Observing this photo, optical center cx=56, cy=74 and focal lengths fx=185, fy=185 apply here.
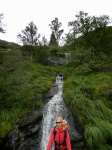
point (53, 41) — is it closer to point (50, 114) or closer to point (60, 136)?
point (50, 114)

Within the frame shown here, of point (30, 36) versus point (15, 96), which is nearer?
point (15, 96)

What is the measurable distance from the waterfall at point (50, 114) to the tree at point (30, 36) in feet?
35.9

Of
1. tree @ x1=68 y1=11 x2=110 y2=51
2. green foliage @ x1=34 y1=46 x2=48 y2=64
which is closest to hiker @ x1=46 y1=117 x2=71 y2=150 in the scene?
tree @ x1=68 y1=11 x2=110 y2=51

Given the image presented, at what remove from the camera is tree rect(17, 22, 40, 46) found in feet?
73.8

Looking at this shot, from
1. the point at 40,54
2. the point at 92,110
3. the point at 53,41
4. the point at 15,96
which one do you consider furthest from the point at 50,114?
the point at 53,41

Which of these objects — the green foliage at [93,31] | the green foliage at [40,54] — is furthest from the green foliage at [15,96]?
the green foliage at [93,31]

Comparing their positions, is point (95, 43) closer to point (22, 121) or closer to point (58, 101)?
point (58, 101)

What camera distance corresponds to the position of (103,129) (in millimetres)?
8812

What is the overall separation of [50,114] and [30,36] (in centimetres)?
1353

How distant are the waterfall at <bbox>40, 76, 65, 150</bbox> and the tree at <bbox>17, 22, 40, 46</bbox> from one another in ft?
35.9

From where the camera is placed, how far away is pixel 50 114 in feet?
38.1

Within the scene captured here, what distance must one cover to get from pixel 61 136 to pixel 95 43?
16.9 metres

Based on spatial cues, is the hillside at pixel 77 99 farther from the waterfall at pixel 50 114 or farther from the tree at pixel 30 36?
the tree at pixel 30 36

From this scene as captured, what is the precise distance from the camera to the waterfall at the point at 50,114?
1011cm
